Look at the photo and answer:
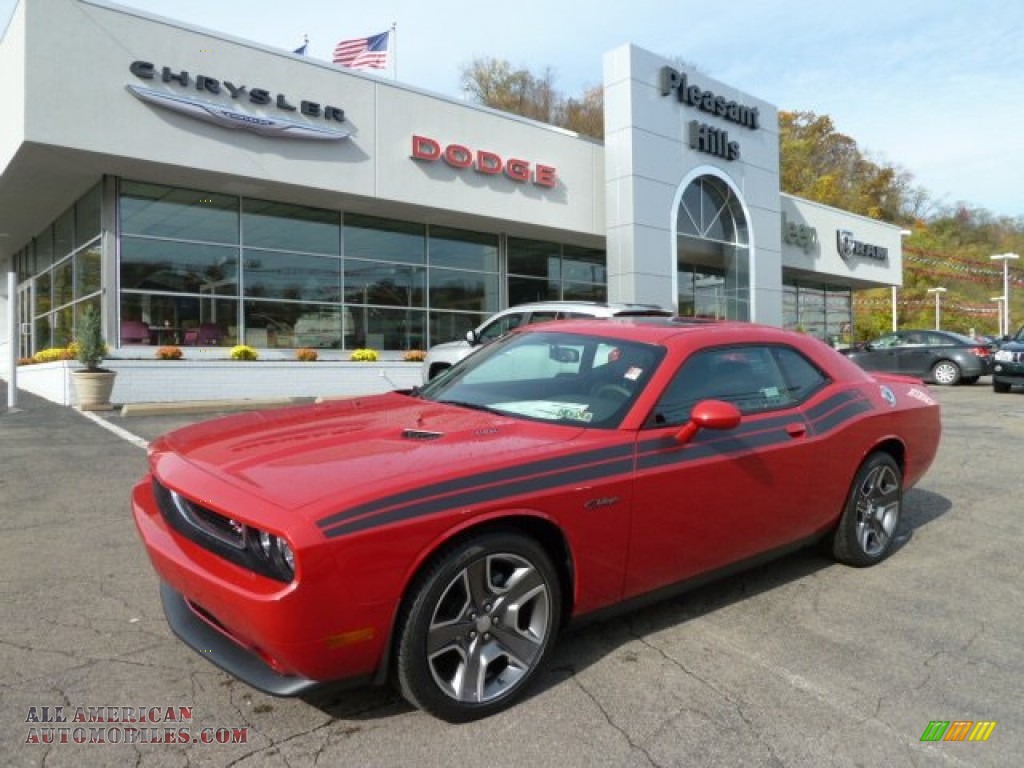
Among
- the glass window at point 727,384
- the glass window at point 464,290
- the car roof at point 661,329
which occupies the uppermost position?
the glass window at point 464,290

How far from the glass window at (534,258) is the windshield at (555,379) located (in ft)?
55.3

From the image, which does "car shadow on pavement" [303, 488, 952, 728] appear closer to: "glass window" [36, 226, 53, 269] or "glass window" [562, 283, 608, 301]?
"glass window" [562, 283, 608, 301]

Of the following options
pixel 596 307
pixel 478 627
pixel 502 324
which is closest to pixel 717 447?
pixel 478 627

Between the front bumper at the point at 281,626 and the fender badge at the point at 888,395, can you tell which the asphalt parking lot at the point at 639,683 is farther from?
the fender badge at the point at 888,395

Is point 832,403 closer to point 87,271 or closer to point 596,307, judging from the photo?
point 596,307

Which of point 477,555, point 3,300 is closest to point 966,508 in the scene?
point 477,555

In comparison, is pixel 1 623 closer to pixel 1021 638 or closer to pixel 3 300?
pixel 1021 638

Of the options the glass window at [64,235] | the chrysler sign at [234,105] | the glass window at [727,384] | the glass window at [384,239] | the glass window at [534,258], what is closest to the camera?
the glass window at [727,384]

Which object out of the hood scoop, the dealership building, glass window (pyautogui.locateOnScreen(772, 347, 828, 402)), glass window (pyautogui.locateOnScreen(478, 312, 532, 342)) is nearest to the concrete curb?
the dealership building

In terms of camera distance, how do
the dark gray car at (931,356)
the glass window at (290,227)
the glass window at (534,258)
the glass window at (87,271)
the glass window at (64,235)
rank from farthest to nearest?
the glass window at (534,258)
the dark gray car at (931,356)
the glass window at (64,235)
the glass window at (290,227)
the glass window at (87,271)

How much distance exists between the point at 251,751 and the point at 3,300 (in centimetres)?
3041

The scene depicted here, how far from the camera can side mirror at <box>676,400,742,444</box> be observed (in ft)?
10.4

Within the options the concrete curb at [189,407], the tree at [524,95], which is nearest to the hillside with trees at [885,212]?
the tree at [524,95]

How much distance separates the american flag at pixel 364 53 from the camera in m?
17.3
